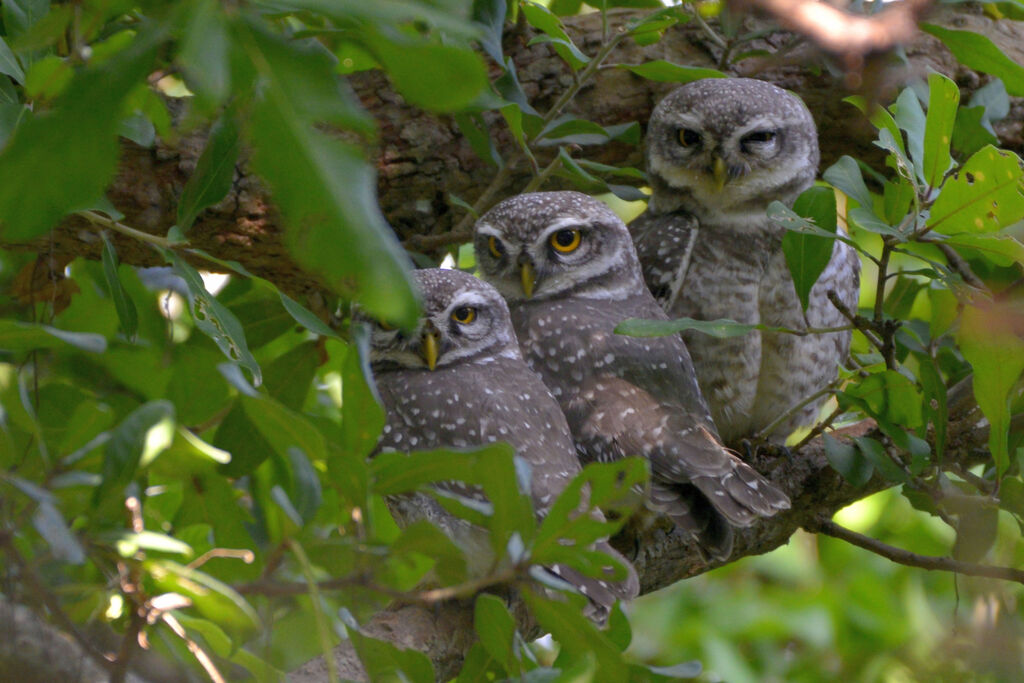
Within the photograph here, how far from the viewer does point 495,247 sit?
300 cm

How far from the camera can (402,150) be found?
305cm

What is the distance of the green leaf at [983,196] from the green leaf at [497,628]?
41.6 inches

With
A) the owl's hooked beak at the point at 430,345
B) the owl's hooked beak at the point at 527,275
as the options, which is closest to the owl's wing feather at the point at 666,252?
the owl's hooked beak at the point at 527,275

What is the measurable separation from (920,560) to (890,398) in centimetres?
56

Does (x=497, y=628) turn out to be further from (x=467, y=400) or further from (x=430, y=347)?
(x=430, y=347)

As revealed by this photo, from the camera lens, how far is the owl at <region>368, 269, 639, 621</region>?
2.36 metres

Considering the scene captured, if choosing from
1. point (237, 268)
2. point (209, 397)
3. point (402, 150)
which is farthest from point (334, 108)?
point (402, 150)

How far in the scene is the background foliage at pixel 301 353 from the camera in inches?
36.3

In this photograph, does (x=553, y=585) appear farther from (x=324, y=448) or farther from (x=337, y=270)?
(x=337, y=270)

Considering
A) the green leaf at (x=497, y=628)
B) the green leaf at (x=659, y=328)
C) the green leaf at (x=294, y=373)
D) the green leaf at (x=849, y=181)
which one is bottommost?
the green leaf at (x=294, y=373)

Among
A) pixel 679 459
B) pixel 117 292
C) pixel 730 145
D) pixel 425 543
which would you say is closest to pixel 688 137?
pixel 730 145

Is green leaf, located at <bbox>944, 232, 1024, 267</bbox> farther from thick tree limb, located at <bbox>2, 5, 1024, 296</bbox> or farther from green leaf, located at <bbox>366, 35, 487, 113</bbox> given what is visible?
green leaf, located at <bbox>366, 35, 487, 113</bbox>

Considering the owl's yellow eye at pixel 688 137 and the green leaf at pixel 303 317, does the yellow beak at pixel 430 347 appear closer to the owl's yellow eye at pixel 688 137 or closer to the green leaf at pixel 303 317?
the green leaf at pixel 303 317

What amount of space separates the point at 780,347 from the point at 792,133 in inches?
25.9
